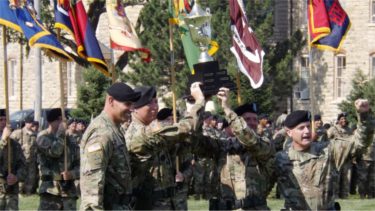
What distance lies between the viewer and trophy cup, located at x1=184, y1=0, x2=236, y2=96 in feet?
38.4

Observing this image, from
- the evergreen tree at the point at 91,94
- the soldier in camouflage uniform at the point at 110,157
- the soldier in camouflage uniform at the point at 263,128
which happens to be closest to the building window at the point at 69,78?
the evergreen tree at the point at 91,94

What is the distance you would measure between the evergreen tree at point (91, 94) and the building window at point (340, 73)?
1144cm

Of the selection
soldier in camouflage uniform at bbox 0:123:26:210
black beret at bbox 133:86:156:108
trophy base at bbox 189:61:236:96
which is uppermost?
trophy base at bbox 189:61:236:96

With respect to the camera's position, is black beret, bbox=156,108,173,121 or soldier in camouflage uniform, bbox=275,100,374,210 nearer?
soldier in camouflage uniform, bbox=275,100,374,210

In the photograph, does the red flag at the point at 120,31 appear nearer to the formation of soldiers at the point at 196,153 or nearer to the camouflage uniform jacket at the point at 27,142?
the formation of soldiers at the point at 196,153

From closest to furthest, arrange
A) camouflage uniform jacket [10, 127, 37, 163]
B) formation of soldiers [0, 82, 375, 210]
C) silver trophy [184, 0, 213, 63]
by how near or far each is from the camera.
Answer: formation of soldiers [0, 82, 375, 210]
silver trophy [184, 0, 213, 63]
camouflage uniform jacket [10, 127, 37, 163]

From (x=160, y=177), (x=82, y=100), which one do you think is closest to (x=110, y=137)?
(x=160, y=177)

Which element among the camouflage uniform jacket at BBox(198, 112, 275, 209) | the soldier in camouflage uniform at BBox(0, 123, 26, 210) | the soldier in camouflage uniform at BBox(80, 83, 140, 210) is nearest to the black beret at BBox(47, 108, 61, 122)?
the soldier in camouflage uniform at BBox(0, 123, 26, 210)

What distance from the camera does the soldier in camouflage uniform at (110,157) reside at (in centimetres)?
1008

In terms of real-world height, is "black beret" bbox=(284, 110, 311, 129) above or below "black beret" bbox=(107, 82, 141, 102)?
below

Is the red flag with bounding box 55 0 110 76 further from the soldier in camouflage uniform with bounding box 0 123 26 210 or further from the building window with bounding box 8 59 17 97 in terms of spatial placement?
the building window with bounding box 8 59 17 97

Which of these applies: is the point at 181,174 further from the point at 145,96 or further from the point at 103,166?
the point at 103,166

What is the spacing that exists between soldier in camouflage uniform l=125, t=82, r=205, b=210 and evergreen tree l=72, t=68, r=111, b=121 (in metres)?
25.2

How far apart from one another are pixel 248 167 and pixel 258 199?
0.34 m
